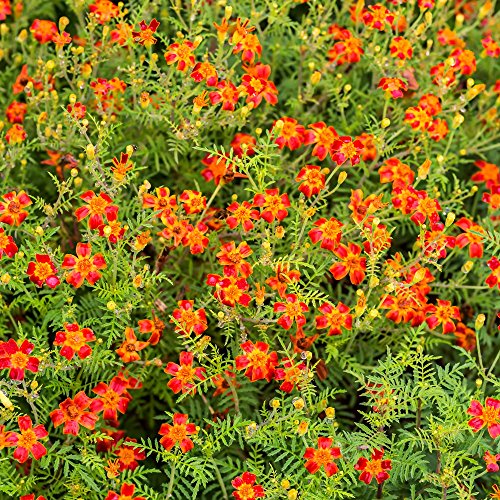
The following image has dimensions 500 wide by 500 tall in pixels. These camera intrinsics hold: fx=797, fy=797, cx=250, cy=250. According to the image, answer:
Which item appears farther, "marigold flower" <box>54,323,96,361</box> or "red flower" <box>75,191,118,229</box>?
"red flower" <box>75,191,118,229</box>

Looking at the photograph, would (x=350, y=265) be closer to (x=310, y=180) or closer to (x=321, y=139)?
(x=310, y=180)

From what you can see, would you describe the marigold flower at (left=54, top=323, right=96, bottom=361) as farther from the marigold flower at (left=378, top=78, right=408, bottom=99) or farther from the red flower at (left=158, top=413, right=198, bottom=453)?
the marigold flower at (left=378, top=78, right=408, bottom=99)

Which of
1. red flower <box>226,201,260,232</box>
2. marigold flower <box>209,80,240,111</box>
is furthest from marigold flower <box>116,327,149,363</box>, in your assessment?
marigold flower <box>209,80,240,111</box>

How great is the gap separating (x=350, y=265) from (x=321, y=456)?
603 millimetres

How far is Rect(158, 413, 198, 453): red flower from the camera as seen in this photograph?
2219mm

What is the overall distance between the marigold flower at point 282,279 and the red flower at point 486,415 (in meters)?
0.61

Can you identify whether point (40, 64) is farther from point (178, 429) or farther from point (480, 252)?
point (480, 252)

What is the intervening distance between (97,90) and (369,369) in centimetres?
129

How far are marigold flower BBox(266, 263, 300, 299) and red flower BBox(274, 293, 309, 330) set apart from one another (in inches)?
1.5

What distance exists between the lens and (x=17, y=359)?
86.2 inches

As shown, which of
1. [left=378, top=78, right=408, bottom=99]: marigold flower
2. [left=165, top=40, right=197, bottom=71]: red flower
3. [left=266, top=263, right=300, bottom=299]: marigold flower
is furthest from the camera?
[left=378, top=78, right=408, bottom=99]: marigold flower

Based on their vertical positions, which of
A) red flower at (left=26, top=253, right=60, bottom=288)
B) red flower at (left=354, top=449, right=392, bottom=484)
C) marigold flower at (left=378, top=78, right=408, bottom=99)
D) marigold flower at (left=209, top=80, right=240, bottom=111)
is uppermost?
marigold flower at (left=378, top=78, right=408, bottom=99)

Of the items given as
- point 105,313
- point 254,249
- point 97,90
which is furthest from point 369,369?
point 97,90

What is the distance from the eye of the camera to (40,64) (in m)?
2.75
